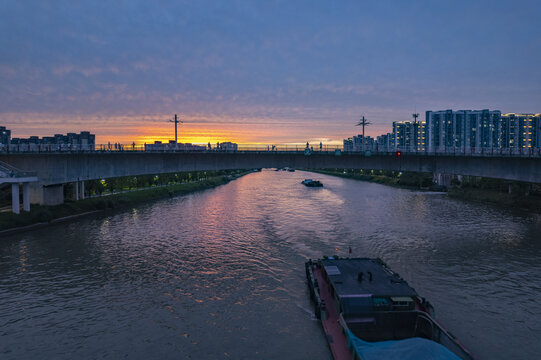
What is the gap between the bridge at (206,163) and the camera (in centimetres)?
4362

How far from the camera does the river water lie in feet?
60.1

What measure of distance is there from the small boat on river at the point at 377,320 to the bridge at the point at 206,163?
80.7ft

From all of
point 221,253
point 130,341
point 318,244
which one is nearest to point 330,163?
point 318,244

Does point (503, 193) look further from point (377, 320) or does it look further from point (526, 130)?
point (526, 130)

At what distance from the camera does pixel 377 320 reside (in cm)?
1808

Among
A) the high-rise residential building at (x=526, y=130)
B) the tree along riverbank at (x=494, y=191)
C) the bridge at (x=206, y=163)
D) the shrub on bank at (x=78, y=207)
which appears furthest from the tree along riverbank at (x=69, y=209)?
the high-rise residential building at (x=526, y=130)

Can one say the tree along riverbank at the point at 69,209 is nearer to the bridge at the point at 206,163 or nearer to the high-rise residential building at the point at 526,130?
the bridge at the point at 206,163

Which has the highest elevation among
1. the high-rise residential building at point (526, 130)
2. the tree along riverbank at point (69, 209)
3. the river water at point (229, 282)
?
the high-rise residential building at point (526, 130)

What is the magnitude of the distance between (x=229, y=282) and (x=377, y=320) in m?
12.2

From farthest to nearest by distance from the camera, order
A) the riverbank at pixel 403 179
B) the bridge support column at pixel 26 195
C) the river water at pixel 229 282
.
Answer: the riverbank at pixel 403 179 < the bridge support column at pixel 26 195 < the river water at pixel 229 282

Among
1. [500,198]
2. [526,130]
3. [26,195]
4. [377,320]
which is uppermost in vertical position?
[526,130]

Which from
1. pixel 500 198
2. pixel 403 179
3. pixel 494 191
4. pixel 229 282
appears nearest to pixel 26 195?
pixel 229 282

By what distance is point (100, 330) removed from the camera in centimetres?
1956

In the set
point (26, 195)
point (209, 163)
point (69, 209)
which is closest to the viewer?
point (26, 195)
